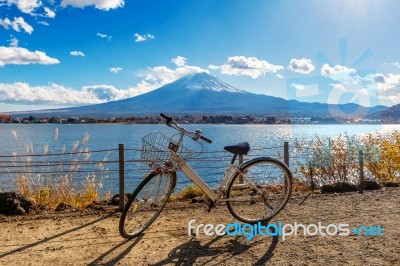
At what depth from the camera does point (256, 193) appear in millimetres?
5555

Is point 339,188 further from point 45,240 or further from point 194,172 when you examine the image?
point 45,240

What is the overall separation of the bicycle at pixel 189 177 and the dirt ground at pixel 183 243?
0.82 feet

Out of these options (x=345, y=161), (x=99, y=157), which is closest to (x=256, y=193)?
(x=345, y=161)

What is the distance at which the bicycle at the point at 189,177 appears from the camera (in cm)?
486

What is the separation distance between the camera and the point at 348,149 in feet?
34.7

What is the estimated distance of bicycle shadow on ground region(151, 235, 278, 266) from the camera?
4.28 metres

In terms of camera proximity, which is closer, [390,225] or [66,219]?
[390,225]

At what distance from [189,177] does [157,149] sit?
1.94ft

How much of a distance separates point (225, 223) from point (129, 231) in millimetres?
1394

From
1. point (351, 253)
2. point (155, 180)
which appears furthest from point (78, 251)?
point (351, 253)

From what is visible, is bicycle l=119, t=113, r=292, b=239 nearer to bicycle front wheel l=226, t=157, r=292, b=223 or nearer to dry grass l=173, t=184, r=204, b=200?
bicycle front wheel l=226, t=157, r=292, b=223

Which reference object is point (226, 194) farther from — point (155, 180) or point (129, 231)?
point (129, 231)

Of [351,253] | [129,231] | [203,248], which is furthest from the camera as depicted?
[129,231]

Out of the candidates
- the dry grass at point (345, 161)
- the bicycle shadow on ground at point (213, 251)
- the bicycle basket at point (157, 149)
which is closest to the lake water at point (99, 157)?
the bicycle basket at point (157, 149)
